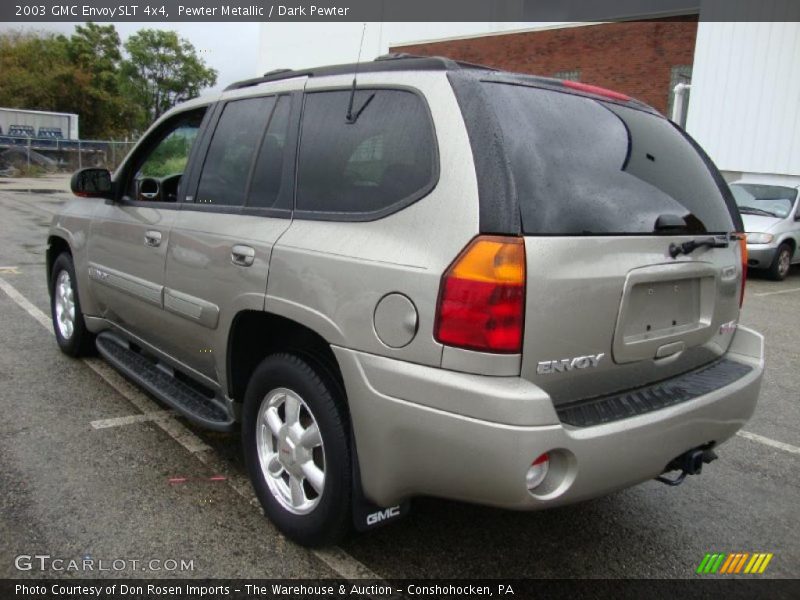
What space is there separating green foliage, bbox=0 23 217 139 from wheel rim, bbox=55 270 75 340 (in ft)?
145

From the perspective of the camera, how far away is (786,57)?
14.5 metres

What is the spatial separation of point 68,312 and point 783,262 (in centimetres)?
1094

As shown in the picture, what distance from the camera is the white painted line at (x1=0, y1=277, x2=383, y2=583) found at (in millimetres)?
2592

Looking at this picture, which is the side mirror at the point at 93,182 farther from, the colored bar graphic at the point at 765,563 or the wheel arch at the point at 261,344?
the colored bar graphic at the point at 765,563

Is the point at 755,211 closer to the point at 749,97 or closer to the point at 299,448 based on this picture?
the point at 749,97

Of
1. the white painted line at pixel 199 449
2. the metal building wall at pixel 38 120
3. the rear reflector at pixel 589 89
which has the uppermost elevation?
the metal building wall at pixel 38 120

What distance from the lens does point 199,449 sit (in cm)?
359

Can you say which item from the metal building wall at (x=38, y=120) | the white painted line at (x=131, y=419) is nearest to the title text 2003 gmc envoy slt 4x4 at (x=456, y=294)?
the white painted line at (x=131, y=419)

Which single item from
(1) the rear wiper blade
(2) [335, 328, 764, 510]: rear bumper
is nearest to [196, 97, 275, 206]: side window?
(2) [335, 328, 764, 510]: rear bumper

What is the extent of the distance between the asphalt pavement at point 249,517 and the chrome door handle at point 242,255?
3.60 feet

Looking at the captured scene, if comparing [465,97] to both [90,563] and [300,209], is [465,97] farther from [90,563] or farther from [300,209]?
[90,563]

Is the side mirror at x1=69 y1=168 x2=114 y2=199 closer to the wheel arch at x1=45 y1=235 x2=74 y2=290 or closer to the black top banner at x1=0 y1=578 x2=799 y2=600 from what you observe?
the wheel arch at x1=45 y1=235 x2=74 y2=290

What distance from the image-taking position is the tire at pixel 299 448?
2.44 metres

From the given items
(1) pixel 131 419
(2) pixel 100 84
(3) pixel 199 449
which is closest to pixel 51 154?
(2) pixel 100 84
